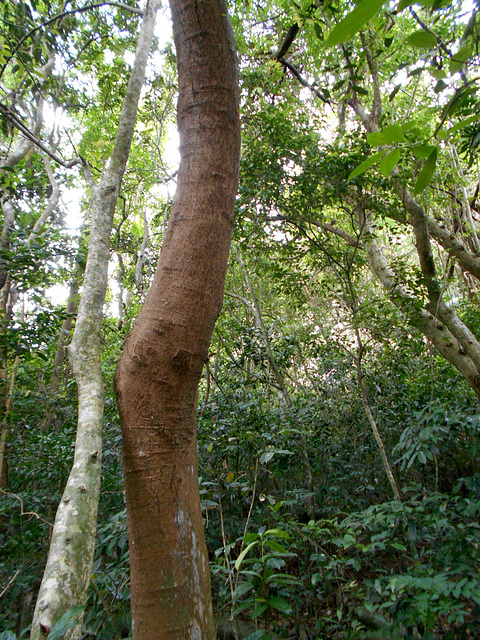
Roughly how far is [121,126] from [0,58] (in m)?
0.87

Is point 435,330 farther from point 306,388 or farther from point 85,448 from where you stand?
point 85,448

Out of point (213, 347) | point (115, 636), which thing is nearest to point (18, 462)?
point (115, 636)

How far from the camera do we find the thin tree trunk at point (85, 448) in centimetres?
110

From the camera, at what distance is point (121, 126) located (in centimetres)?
265

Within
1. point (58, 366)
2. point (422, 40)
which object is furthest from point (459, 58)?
point (58, 366)

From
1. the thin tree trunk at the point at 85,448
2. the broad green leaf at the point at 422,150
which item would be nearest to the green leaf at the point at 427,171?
the broad green leaf at the point at 422,150

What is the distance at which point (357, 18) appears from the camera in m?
0.43

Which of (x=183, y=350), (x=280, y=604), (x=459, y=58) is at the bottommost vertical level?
(x=280, y=604)

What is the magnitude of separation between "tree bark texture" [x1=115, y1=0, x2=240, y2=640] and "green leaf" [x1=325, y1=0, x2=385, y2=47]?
580 millimetres

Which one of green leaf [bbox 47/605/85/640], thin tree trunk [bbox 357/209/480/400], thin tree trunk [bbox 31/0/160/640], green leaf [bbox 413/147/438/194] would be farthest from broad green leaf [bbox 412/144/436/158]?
thin tree trunk [bbox 357/209/480/400]

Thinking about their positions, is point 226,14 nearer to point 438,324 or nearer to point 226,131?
point 226,131

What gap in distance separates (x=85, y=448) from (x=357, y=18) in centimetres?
154

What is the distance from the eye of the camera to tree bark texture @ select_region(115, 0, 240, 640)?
0.78 m

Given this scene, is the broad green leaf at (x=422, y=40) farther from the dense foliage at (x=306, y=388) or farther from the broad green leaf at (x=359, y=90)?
the dense foliage at (x=306, y=388)
